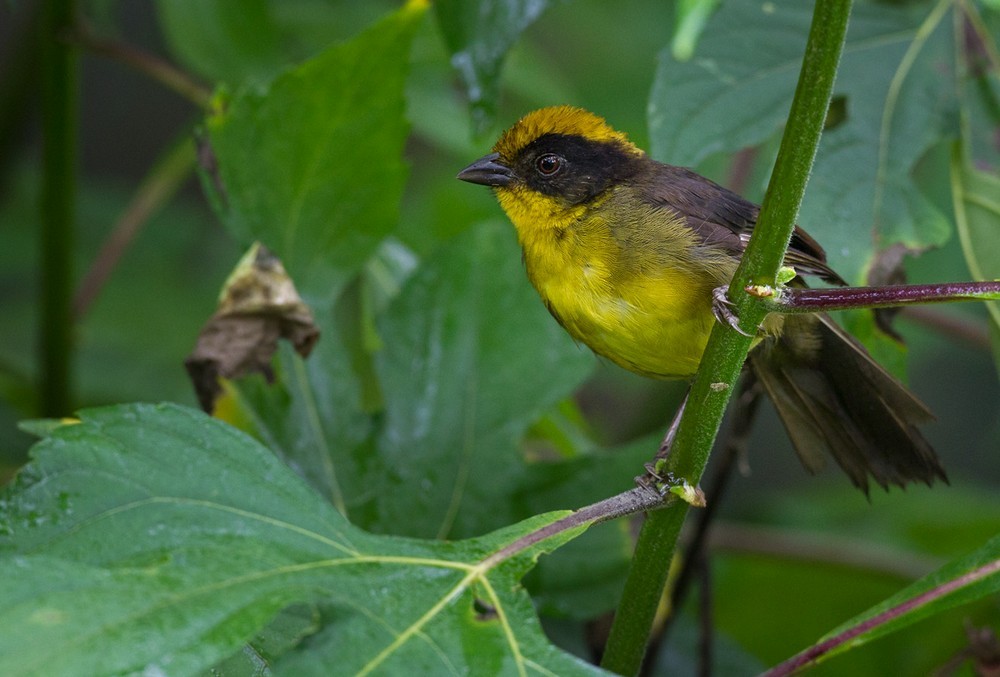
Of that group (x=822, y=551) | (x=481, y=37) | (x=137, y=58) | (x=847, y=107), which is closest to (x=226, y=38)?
(x=137, y=58)

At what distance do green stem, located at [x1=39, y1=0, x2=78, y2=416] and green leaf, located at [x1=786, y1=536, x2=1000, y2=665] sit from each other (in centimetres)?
185

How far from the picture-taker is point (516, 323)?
86.9 inches

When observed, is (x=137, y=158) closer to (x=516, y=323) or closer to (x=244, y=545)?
(x=516, y=323)

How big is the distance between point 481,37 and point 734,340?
3.08 ft

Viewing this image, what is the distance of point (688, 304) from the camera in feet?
6.97

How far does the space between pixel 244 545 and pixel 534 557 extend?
34 cm

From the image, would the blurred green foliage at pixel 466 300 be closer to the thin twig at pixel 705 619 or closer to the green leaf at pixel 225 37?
the green leaf at pixel 225 37

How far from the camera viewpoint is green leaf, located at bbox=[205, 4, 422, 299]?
197cm

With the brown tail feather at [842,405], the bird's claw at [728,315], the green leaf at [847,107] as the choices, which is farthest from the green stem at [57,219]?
the bird's claw at [728,315]

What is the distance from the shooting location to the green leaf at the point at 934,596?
131 cm

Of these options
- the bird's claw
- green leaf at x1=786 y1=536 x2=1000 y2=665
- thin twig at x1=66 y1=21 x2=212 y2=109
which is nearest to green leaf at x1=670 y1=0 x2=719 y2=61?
the bird's claw

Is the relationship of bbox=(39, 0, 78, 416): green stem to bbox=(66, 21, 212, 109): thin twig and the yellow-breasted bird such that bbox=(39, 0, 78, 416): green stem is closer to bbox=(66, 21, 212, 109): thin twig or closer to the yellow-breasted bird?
bbox=(66, 21, 212, 109): thin twig

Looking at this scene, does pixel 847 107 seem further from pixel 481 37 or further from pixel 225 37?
pixel 225 37

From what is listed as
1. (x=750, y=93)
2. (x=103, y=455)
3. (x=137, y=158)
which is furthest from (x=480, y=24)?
(x=137, y=158)
